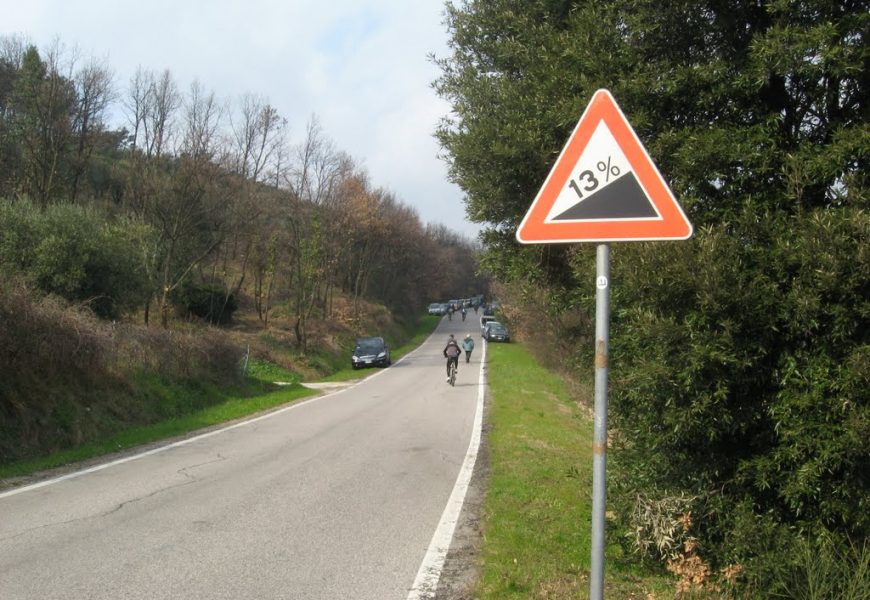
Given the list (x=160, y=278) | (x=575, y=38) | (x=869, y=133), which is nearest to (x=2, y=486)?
(x=575, y=38)

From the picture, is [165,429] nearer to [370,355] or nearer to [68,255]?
[68,255]

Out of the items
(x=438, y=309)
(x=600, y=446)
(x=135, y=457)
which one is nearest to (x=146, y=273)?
(x=135, y=457)

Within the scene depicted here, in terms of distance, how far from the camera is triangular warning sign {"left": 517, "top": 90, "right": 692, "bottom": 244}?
3346 mm

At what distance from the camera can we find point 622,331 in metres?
5.09

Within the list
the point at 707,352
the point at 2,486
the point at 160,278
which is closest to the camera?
the point at 707,352

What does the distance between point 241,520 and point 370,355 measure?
2913 centimetres

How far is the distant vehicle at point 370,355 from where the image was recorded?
3591 centimetres

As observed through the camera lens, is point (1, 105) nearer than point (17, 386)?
No

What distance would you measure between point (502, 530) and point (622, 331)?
8.49ft

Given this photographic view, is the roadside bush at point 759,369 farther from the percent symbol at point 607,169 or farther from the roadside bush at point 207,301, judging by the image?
the roadside bush at point 207,301

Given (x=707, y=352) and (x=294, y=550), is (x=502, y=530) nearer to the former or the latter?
(x=294, y=550)

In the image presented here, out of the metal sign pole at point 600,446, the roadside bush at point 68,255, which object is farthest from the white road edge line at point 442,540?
the roadside bush at point 68,255

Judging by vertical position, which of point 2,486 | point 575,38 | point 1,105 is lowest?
point 2,486

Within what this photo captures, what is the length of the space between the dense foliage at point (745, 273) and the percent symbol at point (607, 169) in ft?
3.77
